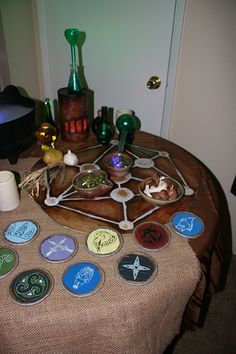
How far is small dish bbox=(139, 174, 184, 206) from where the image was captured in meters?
0.99

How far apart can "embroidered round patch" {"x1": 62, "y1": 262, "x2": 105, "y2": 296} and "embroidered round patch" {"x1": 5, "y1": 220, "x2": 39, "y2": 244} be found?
0.18 m

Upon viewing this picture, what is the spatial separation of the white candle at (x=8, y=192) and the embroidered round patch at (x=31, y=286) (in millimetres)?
285

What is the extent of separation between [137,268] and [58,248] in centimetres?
24

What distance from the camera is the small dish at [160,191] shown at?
99 cm

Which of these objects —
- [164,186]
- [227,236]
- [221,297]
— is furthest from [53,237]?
[227,236]

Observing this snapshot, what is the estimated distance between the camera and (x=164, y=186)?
40.6 inches

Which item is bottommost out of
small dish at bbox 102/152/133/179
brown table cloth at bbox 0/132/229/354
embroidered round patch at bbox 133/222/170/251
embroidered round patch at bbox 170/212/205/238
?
brown table cloth at bbox 0/132/229/354

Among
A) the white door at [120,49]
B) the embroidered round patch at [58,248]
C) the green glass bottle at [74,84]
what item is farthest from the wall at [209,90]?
the embroidered round patch at [58,248]

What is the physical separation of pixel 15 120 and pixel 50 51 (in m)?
0.96

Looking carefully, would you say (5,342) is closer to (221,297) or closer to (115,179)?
(115,179)

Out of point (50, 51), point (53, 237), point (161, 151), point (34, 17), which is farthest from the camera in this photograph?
point (50, 51)

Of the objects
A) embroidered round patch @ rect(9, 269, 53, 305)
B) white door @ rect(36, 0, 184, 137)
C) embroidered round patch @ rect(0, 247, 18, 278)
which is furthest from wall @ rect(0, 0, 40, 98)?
embroidered round patch @ rect(9, 269, 53, 305)

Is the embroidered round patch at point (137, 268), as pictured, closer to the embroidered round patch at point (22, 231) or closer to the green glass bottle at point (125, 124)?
the embroidered round patch at point (22, 231)

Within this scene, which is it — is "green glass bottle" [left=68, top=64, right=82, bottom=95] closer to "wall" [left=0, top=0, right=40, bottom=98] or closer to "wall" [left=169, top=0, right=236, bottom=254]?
"wall" [left=0, top=0, right=40, bottom=98]
